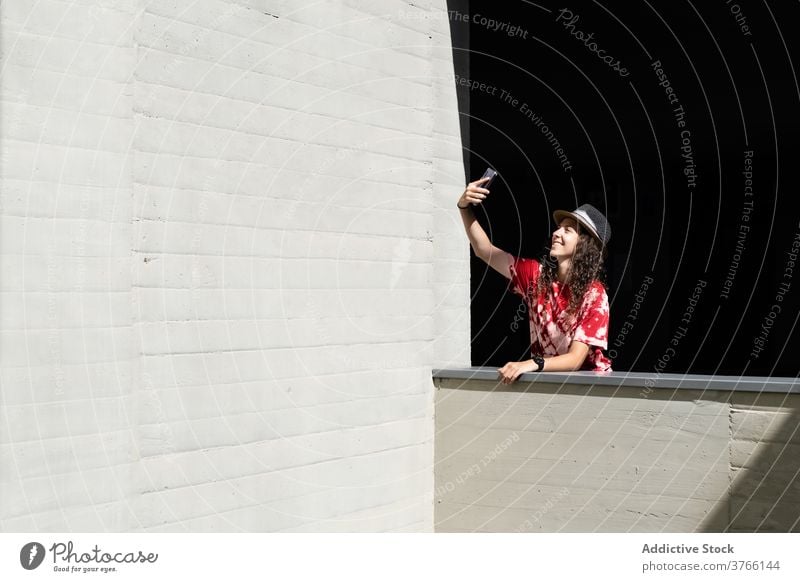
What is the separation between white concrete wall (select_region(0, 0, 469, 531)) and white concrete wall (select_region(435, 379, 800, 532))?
288 millimetres

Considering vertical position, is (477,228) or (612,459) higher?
(477,228)

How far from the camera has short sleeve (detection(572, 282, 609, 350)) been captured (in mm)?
4562

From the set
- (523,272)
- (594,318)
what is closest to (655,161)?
(523,272)

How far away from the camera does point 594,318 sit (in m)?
4.58

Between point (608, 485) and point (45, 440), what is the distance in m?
2.40

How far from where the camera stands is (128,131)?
13.1ft

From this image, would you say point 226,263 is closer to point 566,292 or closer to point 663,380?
point 566,292

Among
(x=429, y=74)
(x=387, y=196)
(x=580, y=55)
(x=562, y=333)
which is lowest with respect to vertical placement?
(x=562, y=333)

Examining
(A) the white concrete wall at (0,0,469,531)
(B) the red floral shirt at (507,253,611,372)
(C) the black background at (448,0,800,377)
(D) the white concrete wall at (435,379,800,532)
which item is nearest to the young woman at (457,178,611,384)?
(B) the red floral shirt at (507,253,611,372)

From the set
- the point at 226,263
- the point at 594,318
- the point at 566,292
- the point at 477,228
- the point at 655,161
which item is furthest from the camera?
the point at 655,161

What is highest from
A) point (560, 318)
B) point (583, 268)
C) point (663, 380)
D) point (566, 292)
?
point (583, 268)

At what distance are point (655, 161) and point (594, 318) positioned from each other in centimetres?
358
